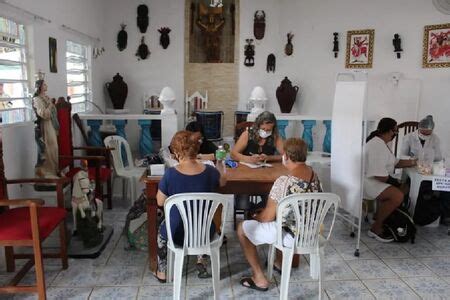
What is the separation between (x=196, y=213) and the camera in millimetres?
2229

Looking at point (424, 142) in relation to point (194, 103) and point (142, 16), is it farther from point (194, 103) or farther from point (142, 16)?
point (142, 16)

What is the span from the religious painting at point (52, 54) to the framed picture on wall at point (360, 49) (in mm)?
4026

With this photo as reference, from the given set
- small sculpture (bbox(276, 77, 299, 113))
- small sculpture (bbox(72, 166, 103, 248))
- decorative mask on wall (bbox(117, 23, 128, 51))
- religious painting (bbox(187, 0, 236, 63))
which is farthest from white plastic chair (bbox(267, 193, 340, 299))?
decorative mask on wall (bbox(117, 23, 128, 51))

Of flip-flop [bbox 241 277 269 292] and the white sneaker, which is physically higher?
the white sneaker

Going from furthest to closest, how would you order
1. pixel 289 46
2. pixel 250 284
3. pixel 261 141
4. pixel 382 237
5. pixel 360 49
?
pixel 289 46 < pixel 360 49 < pixel 382 237 < pixel 261 141 < pixel 250 284

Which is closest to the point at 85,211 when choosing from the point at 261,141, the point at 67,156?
the point at 67,156

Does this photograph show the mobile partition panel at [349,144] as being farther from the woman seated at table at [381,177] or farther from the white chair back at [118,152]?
the white chair back at [118,152]

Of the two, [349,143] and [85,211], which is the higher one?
[349,143]

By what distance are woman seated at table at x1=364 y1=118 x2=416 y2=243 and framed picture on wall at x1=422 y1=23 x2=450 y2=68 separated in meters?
2.57

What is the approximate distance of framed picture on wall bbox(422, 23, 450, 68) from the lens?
5.26m

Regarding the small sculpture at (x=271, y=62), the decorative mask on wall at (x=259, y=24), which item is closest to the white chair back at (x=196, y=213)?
the small sculpture at (x=271, y=62)

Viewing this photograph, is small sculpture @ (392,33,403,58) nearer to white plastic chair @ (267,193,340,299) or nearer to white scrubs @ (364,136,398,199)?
white scrubs @ (364,136,398,199)

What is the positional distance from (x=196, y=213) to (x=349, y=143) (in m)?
1.60

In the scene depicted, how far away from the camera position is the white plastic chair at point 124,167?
163 inches
